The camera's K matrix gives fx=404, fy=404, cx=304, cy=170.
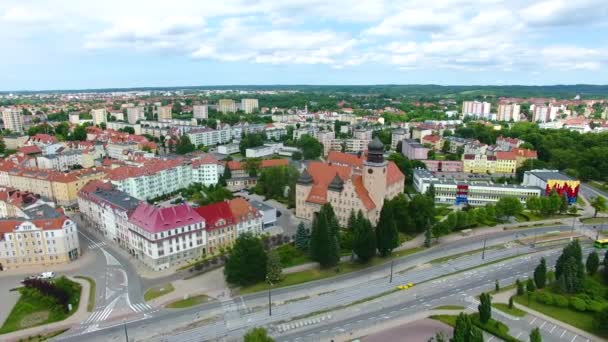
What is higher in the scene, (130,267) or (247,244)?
(247,244)

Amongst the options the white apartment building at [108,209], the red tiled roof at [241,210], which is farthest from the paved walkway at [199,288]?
the white apartment building at [108,209]

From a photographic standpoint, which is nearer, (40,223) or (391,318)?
(391,318)

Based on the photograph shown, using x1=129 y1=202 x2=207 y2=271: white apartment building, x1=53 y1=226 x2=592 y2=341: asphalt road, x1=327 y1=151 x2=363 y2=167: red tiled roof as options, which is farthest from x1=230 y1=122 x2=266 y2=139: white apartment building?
x1=53 y1=226 x2=592 y2=341: asphalt road

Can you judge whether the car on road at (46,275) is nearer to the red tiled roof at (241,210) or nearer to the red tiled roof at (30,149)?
the red tiled roof at (241,210)

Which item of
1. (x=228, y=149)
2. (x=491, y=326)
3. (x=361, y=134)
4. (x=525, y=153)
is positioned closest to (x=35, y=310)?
(x=491, y=326)

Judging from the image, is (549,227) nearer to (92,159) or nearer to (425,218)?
(425,218)

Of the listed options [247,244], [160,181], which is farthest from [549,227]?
[160,181]

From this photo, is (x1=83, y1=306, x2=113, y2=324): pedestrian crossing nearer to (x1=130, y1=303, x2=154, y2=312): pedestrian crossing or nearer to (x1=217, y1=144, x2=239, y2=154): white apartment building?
(x1=130, y1=303, x2=154, y2=312): pedestrian crossing
